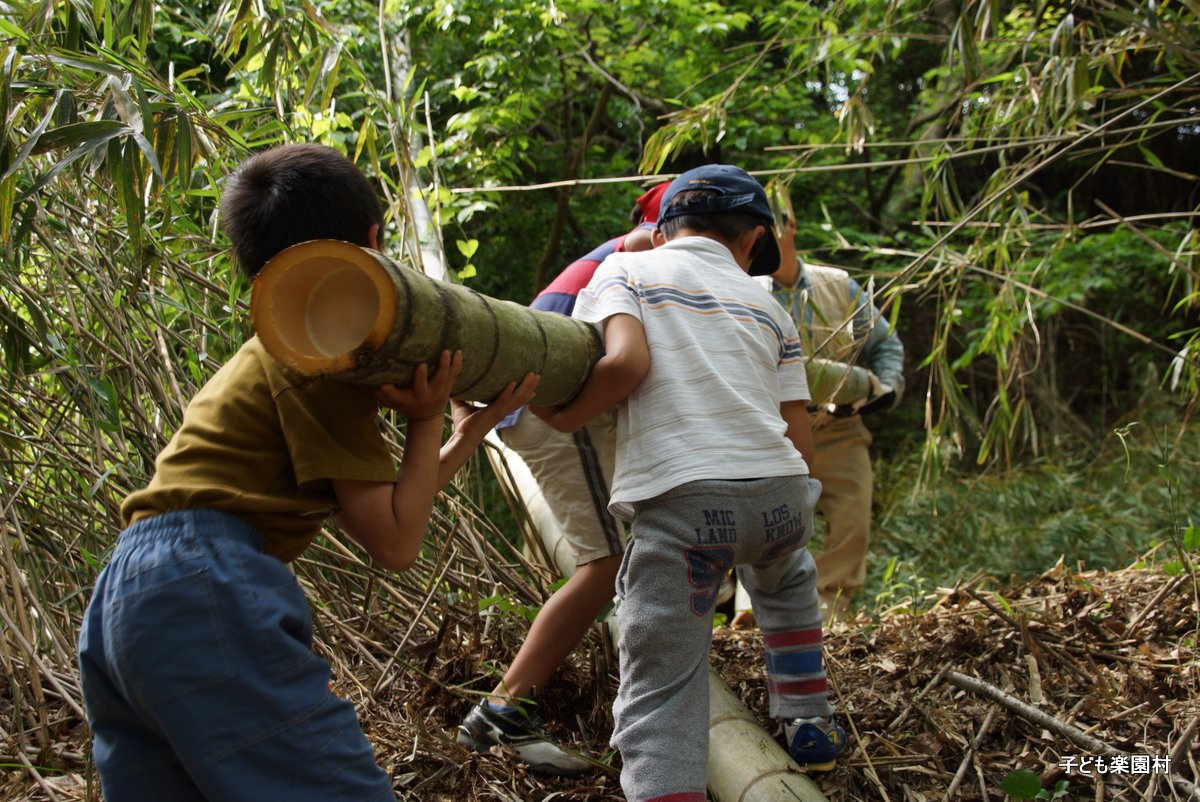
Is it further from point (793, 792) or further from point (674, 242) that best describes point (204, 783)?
point (674, 242)

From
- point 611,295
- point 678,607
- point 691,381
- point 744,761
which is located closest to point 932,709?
point 744,761

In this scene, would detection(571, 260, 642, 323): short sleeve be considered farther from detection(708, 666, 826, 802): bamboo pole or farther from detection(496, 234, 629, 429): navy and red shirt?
detection(708, 666, 826, 802): bamboo pole

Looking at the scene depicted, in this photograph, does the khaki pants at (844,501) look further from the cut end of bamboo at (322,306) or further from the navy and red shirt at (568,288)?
the cut end of bamboo at (322,306)

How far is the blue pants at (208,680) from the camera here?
135 cm

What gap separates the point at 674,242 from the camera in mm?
2146

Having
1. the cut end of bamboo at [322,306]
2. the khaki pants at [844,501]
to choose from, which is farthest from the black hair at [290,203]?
the khaki pants at [844,501]

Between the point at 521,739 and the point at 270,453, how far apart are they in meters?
1.03

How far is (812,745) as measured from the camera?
6.93 feet

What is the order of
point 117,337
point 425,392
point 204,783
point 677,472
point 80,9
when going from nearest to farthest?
1. point 204,783
2. point 425,392
3. point 677,472
4. point 80,9
5. point 117,337

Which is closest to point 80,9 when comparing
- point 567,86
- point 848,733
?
point 848,733

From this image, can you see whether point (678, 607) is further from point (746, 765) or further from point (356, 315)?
point (356, 315)

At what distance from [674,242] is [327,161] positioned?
34.1 inches

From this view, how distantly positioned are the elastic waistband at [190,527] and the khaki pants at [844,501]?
2.85m

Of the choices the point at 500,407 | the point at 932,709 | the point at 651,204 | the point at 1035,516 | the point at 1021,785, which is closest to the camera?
the point at 500,407
